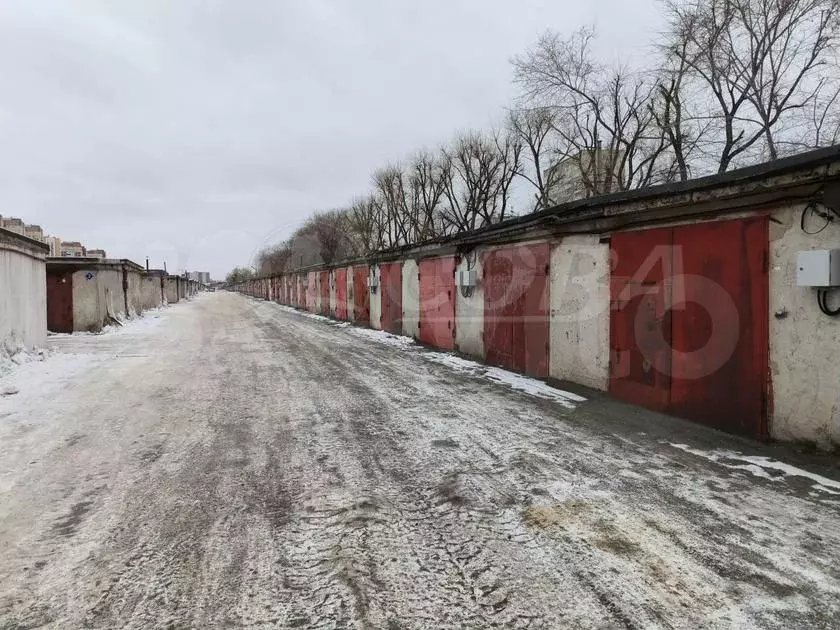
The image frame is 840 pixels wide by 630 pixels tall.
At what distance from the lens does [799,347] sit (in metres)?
4.69

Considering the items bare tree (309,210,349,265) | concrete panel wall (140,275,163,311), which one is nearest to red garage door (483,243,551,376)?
concrete panel wall (140,275,163,311)

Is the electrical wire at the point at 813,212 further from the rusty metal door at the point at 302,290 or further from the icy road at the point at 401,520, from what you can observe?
the rusty metal door at the point at 302,290

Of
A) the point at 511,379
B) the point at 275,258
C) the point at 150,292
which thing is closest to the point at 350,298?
the point at 511,379

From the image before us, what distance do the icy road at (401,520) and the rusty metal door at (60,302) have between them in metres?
13.3

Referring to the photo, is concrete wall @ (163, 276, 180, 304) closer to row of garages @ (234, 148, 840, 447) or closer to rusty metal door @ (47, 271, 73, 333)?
rusty metal door @ (47, 271, 73, 333)

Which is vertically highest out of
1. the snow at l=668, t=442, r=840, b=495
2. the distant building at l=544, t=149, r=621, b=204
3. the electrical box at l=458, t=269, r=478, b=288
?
the distant building at l=544, t=149, r=621, b=204

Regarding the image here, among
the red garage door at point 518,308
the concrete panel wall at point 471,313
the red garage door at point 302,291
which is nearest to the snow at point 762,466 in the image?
the red garage door at point 518,308

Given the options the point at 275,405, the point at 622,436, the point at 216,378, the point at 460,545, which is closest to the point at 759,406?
A: the point at 622,436

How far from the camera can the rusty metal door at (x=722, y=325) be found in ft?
16.5

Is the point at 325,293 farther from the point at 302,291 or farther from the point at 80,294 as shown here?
the point at 80,294

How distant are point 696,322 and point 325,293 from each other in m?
→ 23.4

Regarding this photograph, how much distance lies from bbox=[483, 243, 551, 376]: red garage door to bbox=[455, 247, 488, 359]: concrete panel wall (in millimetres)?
237

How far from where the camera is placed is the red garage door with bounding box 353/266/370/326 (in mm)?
20156

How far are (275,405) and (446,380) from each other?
3.07 meters
